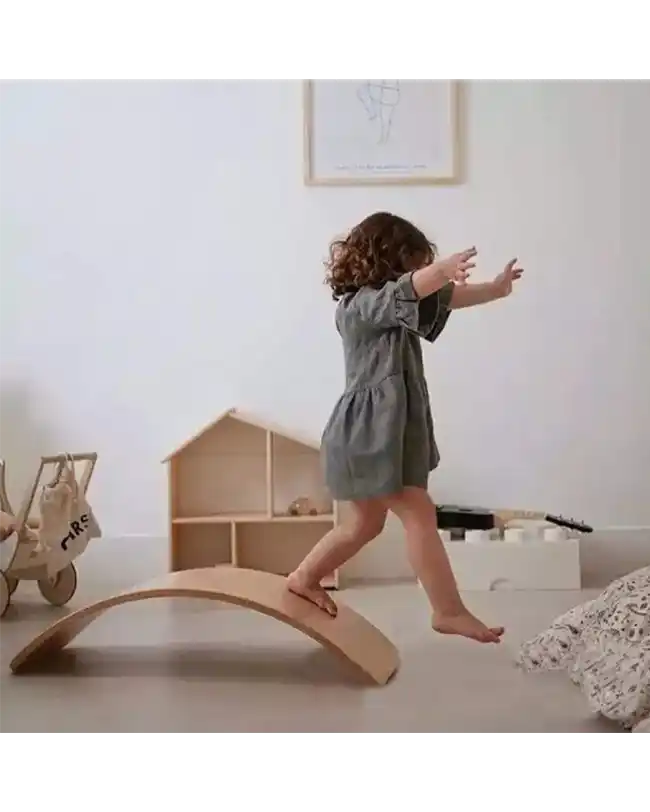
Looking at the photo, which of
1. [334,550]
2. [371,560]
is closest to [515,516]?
[371,560]

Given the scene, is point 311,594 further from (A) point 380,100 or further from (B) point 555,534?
(A) point 380,100

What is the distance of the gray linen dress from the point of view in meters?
0.87

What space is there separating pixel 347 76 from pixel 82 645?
2.05ft

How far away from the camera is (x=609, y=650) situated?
0.87 metres

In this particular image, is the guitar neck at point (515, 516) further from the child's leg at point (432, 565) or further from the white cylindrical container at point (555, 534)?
the child's leg at point (432, 565)

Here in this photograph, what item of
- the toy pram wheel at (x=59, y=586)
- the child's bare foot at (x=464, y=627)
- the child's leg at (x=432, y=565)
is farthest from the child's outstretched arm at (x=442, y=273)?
the toy pram wheel at (x=59, y=586)

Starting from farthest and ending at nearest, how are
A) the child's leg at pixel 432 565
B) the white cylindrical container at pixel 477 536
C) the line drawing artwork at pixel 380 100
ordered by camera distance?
the white cylindrical container at pixel 477 536
the line drawing artwork at pixel 380 100
the child's leg at pixel 432 565

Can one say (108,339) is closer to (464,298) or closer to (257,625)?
(257,625)

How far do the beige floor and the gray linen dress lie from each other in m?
0.16

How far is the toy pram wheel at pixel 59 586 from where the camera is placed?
1.10m

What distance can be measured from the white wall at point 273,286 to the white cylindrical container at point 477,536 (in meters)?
0.04

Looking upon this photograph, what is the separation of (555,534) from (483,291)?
361 mm
